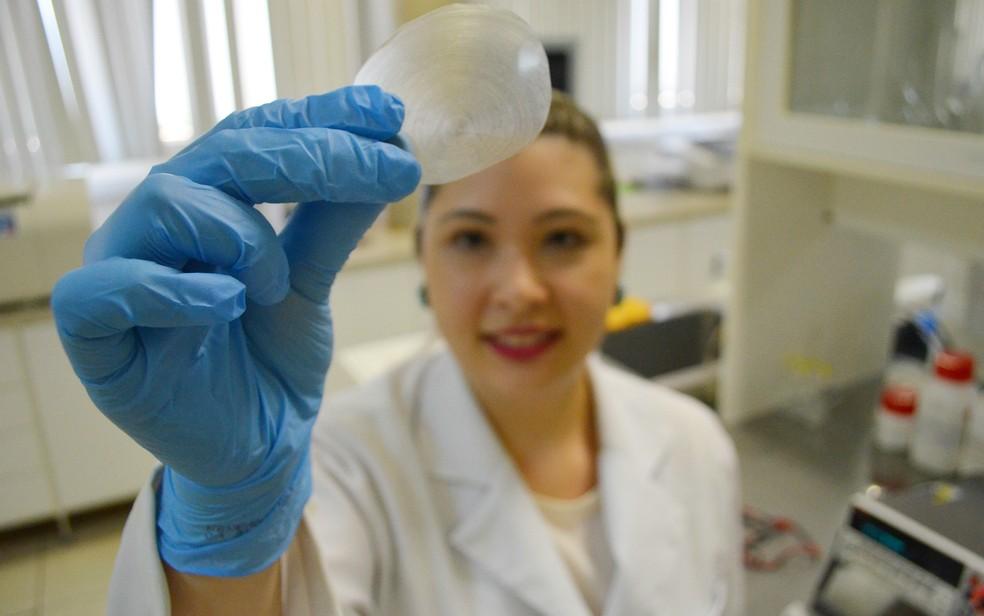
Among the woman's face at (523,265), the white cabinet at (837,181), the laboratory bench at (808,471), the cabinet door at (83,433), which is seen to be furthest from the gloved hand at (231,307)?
the white cabinet at (837,181)

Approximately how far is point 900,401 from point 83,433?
144 centimetres

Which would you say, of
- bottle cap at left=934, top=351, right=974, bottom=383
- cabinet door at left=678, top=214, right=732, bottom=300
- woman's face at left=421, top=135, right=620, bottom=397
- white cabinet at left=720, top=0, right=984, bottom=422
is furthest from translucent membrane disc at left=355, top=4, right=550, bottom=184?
cabinet door at left=678, top=214, right=732, bottom=300

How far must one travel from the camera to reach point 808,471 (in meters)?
1.46

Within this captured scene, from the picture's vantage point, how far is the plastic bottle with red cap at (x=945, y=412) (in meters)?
1.33

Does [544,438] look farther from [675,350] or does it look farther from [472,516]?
[675,350]

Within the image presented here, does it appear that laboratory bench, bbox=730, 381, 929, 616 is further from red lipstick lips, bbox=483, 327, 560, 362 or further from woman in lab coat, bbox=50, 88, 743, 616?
red lipstick lips, bbox=483, 327, 560, 362

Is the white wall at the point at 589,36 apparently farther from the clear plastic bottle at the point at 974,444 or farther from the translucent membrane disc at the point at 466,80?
the translucent membrane disc at the point at 466,80

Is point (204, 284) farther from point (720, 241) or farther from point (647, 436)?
point (720, 241)

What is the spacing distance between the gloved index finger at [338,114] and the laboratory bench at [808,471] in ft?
3.31

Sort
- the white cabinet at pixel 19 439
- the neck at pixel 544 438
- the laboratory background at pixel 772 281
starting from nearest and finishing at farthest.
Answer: the white cabinet at pixel 19 439
the laboratory background at pixel 772 281
the neck at pixel 544 438

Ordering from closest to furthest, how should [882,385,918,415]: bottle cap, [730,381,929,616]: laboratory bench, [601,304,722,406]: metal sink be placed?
[730,381,929,616]: laboratory bench
[882,385,918,415]: bottle cap
[601,304,722,406]: metal sink

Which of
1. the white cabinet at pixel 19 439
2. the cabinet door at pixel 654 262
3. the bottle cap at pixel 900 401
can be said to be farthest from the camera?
the cabinet door at pixel 654 262

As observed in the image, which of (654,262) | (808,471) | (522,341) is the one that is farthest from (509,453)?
(654,262)

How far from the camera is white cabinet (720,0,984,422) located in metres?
1.21
